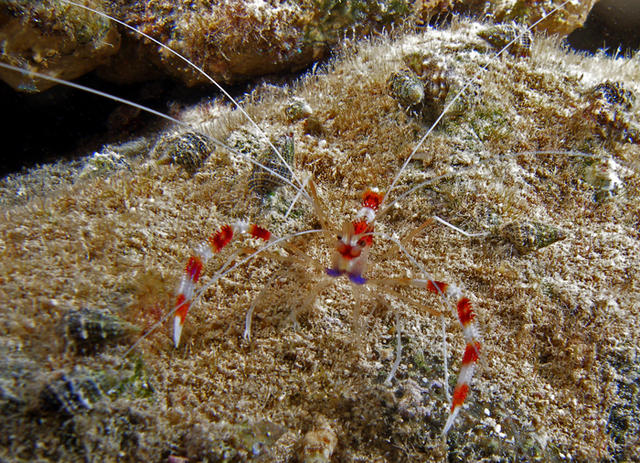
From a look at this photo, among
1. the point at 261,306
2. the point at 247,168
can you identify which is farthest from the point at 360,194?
the point at 261,306

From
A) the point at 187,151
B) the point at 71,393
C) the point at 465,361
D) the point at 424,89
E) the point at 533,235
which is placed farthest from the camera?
the point at 424,89

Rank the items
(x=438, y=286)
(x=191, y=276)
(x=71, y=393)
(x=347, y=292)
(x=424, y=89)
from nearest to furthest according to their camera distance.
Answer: (x=71, y=393) → (x=191, y=276) → (x=438, y=286) → (x=347, y=292) → (x=424, y=89)

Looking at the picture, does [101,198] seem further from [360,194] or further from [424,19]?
[424,19]

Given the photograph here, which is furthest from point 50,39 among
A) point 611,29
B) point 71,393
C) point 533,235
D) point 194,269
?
point 611,29

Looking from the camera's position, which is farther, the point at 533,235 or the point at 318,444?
the point at 533,235

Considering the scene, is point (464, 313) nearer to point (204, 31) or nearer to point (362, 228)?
point (362, 228)

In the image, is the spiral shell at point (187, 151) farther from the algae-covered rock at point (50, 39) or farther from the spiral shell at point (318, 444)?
the spiral shell at point (318, 444)

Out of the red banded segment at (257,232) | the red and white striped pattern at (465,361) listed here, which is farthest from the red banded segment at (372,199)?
the red and white striped pattern at (465,361)

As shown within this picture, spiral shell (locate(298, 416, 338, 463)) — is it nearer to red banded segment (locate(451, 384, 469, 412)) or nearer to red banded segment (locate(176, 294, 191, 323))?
red banded segment (locate(451, 384, 469, 412))

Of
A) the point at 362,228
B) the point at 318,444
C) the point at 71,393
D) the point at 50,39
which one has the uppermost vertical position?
the point at 50,39
